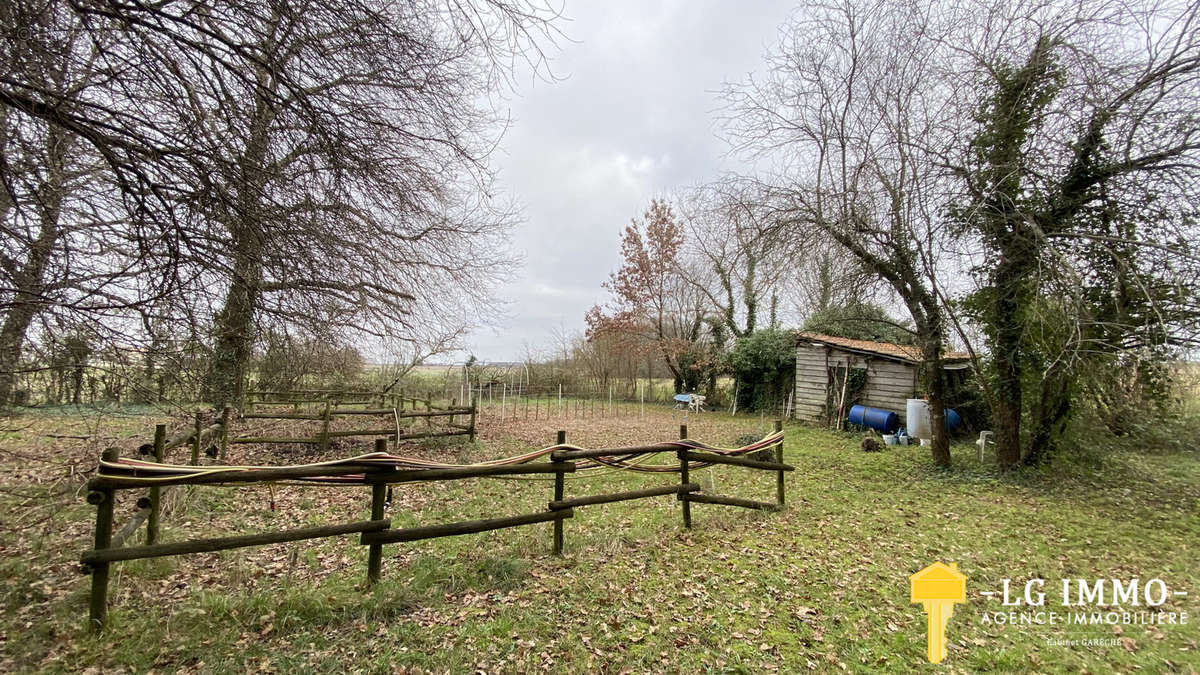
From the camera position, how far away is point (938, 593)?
352 cm

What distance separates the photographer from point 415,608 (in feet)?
11.0

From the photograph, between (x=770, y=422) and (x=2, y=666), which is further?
(x=770, y=422)

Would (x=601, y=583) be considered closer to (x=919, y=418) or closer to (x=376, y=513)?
(x=376, y=513)

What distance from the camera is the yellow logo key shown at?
10.6 ft

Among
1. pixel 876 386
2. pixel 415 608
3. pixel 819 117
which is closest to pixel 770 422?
pixel 876 386

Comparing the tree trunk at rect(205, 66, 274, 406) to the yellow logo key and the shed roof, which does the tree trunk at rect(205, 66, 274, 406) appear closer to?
the yellow logo key

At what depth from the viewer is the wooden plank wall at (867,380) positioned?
44.3 feet

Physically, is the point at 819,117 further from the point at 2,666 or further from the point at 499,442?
the point at 2,666

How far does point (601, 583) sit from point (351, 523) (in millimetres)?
2095

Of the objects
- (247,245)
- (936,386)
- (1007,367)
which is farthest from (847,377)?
(247,245)

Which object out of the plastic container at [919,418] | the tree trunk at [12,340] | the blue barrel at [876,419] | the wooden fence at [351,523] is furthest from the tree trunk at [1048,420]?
the tree trunk at [12,340]

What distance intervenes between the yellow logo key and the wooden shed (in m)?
9.94

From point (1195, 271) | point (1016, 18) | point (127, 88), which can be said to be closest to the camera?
Answer: point (127, 88)

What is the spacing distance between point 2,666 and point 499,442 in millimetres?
9292
